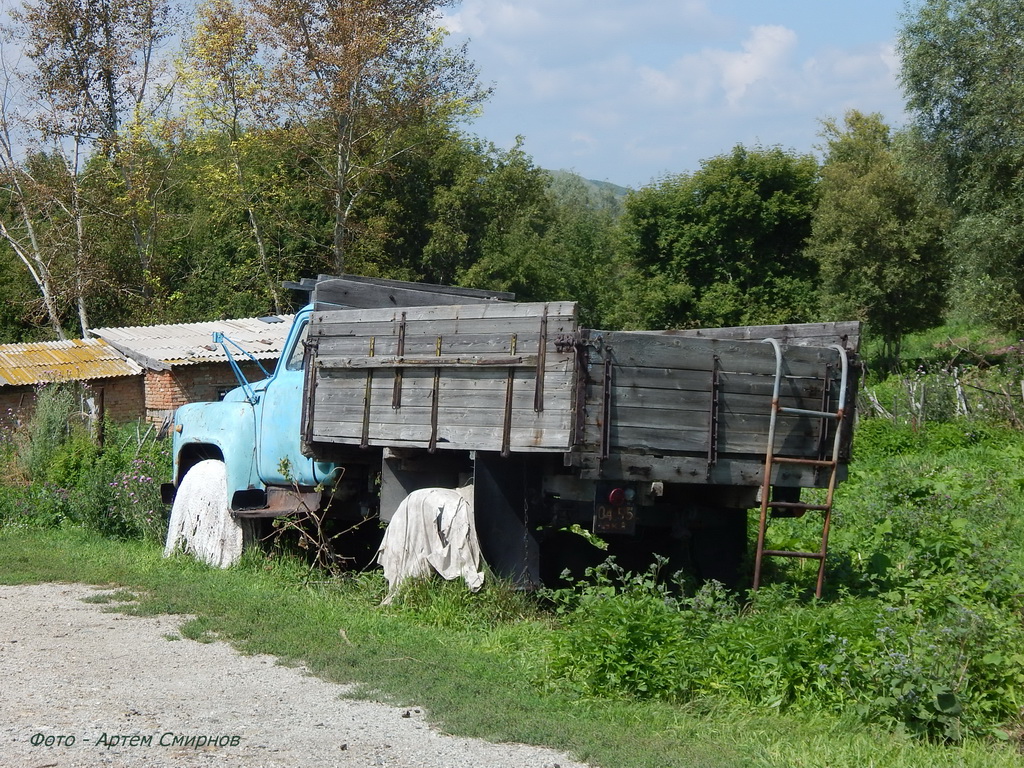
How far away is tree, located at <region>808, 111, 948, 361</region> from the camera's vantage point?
105ft

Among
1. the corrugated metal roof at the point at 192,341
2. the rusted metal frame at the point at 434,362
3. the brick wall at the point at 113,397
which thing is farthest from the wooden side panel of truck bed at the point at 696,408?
the brick wall at the point at 113,397

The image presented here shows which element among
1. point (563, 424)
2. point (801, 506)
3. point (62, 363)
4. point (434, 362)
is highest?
point (434, 362)

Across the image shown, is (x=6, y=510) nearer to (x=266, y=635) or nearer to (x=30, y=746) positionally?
(x=266, y=635)

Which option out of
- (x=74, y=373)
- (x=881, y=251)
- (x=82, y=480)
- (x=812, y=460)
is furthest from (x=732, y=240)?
(x=812, y=460)

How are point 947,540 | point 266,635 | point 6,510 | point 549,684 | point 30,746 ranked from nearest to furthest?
point 30,746, point 549,684, point 266,635, point 947,540, point 6,510

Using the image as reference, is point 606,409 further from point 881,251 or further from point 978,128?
point 881,251

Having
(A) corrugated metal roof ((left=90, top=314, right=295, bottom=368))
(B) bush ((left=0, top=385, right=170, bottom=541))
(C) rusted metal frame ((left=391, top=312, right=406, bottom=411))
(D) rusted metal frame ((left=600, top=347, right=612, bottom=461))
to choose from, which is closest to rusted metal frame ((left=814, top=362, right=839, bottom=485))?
(D) rusted metal frame ((left=600, top=347, right=612, bottom=461))

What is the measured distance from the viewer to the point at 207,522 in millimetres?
9891

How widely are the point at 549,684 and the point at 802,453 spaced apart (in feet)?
8.54

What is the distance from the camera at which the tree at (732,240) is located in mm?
34469

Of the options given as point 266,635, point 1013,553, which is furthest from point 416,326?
point 1013,553

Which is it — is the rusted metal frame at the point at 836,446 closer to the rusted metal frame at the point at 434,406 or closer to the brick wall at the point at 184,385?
the rusted metal frame at the point at 434,406

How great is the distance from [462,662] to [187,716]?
5.53ft

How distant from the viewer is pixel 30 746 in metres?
4.71
